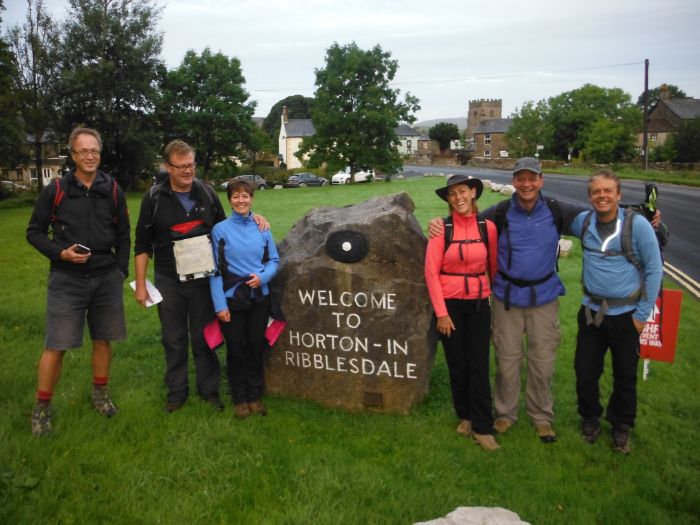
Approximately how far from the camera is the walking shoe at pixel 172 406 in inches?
186

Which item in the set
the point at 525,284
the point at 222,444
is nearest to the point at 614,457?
the point at 525,284

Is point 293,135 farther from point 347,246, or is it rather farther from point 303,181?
point 347,246

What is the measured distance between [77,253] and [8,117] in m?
27.0

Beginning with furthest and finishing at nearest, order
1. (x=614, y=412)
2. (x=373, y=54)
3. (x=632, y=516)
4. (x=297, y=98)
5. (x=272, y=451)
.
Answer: (x=297, y=98) < (x=373, y=54) < (x=614, y=412) < (x=272, y=451) < (x=632, y=516)

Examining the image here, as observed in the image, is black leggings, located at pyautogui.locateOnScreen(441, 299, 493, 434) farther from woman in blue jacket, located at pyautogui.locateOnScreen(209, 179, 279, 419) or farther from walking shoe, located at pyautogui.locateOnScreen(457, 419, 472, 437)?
woman in blue jacket, located at pyautogui.locateOnScreen(209, 179, 279, 419)

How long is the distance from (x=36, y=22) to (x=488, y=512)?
3788 cm

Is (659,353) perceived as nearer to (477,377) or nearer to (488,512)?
(477,377)

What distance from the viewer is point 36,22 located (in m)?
31.9

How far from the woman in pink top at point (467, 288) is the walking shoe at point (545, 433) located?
1.40ft

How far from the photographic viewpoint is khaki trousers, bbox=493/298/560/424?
4.39 meters

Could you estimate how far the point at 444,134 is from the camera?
99.2 meters

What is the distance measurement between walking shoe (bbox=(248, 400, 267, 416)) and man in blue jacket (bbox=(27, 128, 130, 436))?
125cm

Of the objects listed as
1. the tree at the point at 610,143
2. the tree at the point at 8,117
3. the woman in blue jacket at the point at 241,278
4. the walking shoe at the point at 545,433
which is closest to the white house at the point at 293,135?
the tree at the point at 610,143

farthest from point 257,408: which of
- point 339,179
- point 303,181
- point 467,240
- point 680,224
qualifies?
point 339,179
